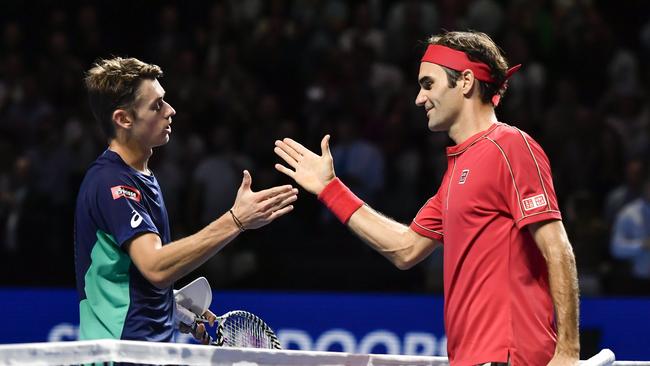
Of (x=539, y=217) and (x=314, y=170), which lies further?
(x=314, y=170)

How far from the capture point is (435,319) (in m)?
9.10

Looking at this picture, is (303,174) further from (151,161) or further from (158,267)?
(151,161)

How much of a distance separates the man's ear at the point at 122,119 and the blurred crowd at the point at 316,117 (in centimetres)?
609

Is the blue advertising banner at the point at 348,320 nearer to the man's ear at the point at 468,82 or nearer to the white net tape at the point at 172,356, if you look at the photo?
the white net tape at the point at 172,356

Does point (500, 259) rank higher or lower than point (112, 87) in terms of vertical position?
lower

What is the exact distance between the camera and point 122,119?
4.88 m

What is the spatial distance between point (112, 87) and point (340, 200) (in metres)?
1.11

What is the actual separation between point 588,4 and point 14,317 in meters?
7.54

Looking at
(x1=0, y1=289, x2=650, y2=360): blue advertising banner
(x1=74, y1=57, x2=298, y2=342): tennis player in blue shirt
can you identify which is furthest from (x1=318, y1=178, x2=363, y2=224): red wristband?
(x1=0, y1=289, x2=650, y2=360): blue advertising banner

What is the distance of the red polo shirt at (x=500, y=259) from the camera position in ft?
13.6

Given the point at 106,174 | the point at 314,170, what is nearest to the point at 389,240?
the point at 314,170

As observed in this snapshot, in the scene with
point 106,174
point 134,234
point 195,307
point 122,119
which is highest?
point 122,119

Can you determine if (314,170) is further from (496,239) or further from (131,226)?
(496,239)

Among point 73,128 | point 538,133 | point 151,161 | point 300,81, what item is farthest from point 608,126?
point 73,128
